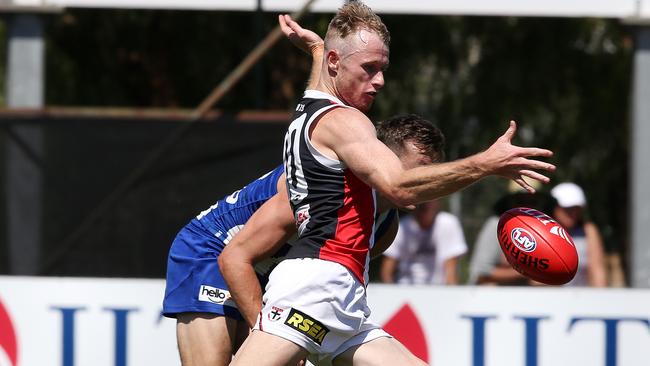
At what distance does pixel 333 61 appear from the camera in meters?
4.41

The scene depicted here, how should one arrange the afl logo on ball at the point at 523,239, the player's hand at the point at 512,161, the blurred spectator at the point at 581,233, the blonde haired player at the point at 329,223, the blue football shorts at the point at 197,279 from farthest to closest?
the blurred spectator at the point at 581,233 < the blue football shorts at the point at 197,279 < the afl logo on ball at the point at 523,239 < the blonde haired player at the point at 329,223 < the player's hand at the point at 512,161

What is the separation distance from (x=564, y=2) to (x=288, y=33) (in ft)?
11.3

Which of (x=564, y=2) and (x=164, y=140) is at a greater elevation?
(x=564, y=2)

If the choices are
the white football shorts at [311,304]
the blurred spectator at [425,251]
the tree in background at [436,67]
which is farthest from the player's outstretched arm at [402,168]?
the tree in background at [436,67]

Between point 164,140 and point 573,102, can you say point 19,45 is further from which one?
point 573,102

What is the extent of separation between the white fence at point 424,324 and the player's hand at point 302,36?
1926mm

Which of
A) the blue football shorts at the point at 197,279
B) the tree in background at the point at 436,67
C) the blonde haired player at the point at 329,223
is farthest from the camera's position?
the tree in background at the point at 436,67

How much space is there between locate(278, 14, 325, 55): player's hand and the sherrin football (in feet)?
3.94

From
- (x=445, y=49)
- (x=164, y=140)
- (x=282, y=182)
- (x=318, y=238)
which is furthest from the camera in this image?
(x=445, y=49)

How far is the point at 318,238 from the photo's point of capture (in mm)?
4434

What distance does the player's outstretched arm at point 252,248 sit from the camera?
469 centimetres

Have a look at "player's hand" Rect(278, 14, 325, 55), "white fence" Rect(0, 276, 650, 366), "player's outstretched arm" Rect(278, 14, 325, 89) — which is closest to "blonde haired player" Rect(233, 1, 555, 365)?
"player's outstretched arm" Rect(278, 14, 325, 89)

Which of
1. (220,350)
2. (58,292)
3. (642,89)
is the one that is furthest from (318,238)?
(642,89)

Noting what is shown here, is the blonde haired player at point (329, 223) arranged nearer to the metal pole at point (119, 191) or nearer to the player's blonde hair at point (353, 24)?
the player's blonde hair at point (353, 24)
